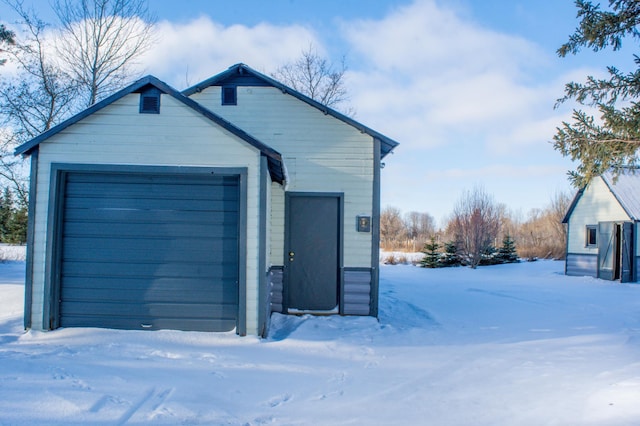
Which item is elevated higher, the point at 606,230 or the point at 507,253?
the point at 606,230

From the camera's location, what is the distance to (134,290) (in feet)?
21.0

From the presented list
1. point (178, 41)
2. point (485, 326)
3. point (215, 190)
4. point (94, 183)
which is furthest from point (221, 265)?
point (178, 41)

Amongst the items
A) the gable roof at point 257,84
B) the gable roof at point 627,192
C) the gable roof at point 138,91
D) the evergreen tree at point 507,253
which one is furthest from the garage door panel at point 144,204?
the evergreen tree at point 507,253

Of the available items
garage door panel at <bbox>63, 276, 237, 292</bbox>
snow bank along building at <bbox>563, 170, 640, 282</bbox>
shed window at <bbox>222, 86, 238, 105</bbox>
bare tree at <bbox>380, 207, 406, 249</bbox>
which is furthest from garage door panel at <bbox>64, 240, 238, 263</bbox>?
bare tree at <bbox>380, 207, 406, 249</bbox>

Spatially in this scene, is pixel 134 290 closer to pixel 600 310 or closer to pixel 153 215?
pixel 153 215

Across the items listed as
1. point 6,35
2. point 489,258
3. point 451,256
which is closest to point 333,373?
point 6,35

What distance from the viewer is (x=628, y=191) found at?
1717cm

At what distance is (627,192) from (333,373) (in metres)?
16.9

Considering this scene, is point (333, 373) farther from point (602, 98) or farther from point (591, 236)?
point (591, 236)

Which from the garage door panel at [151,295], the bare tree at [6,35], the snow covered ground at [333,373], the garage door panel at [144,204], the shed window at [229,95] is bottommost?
the snow covered ground at [333,373]

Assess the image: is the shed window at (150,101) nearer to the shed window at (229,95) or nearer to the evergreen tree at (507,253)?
the shed window at (229,95)

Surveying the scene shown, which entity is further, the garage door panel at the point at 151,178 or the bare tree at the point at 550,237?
the bare tree at the point at 550,237

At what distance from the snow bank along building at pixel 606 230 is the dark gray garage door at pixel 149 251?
14.3 meters

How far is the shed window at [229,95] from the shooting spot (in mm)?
8805
